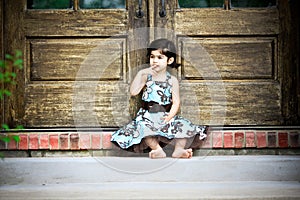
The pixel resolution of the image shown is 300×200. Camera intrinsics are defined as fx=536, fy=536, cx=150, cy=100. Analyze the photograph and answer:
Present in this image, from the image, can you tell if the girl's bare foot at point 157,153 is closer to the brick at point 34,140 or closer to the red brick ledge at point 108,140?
the red brick ledge at point 108,140

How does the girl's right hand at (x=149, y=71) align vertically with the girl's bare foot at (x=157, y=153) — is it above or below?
above

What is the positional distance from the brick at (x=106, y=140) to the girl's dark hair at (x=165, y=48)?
647 mm

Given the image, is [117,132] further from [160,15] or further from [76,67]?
[160,15]

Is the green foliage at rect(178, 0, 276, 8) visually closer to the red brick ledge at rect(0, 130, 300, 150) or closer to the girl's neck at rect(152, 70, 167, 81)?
the girl's neck at rect(152, 70, 167, 81)

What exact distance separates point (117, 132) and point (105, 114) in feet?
0.89

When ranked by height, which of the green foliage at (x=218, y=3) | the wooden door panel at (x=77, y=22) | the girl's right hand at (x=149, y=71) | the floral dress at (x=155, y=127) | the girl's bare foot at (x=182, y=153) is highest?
the green foliage at (x=218, y=3)

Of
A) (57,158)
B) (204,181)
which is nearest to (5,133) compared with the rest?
(57,158)

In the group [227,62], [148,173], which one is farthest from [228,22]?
[148,173]

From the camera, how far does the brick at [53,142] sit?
3.70 m

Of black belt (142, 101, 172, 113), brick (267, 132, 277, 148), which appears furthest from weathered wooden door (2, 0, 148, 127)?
brick (267, 132, 277, 148)

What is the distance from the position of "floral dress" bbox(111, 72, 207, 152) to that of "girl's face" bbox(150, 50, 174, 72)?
87 millimetres

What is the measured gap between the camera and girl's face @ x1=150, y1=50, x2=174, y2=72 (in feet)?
12.4

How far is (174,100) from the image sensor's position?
3773 millimetres

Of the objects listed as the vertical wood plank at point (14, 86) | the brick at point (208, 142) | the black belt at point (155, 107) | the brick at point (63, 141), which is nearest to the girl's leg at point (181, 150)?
the brick at point (208, 142)
